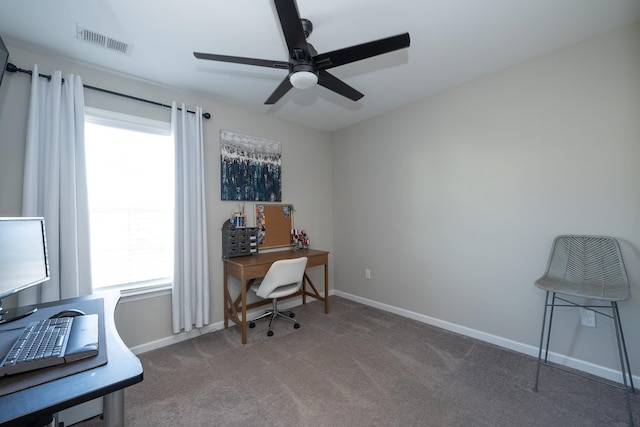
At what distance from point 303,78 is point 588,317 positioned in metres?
2.71

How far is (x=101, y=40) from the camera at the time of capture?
6.36 feet

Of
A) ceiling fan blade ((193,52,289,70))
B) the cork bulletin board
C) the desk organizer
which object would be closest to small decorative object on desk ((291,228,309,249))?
the cork bulletin board

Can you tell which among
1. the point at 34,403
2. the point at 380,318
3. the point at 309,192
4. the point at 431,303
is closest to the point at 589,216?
the point at 431,303

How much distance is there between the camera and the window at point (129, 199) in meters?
2.30

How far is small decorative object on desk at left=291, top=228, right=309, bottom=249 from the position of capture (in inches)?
141

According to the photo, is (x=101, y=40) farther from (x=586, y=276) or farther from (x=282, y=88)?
(x=586, y=276)

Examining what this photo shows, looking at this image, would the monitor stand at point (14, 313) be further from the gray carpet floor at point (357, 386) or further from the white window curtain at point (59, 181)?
the gray carpet floor at point (357, 386)

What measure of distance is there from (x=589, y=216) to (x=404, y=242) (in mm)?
1608

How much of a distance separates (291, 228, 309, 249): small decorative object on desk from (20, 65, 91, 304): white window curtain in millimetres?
2091

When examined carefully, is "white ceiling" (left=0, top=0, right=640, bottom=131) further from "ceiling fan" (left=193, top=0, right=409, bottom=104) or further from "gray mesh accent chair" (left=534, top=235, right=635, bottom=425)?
"gray mesh accent chair" (left=534, top=235, right=635, bottom=425)

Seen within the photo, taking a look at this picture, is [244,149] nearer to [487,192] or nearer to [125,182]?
[125,182]

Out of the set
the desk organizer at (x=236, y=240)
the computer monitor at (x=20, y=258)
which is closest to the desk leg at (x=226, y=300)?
the desk organizer at (x=236, y=240)

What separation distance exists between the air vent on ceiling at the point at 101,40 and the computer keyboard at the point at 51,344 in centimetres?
191

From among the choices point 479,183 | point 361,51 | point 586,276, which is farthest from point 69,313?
point 586,276
